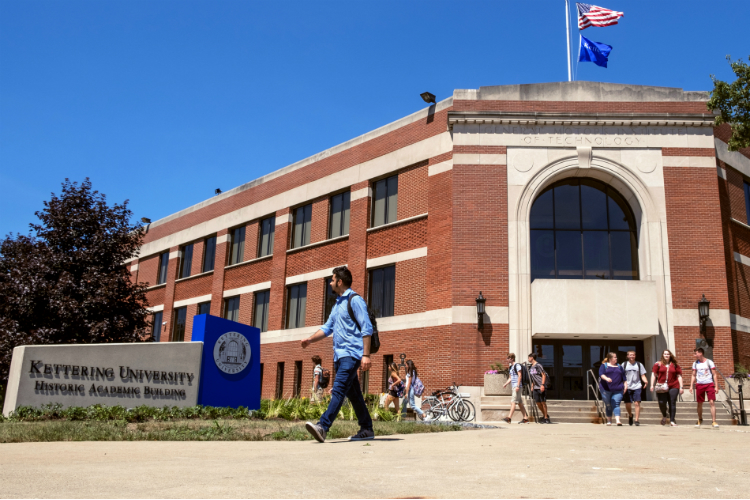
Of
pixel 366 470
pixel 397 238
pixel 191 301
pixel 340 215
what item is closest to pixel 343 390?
pixel 366 470

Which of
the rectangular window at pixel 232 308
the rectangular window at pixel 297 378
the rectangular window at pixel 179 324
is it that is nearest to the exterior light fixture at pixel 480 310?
the rectangular window at pixel 297 378

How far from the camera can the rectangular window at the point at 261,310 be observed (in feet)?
92.1

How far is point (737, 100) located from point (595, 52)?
960 cm

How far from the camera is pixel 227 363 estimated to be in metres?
14.2

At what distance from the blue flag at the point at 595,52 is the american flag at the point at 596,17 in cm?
87

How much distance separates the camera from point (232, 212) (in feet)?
101

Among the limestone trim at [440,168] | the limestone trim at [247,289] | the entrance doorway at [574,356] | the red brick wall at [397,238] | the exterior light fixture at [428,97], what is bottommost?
the entrance doorway at [574,356]

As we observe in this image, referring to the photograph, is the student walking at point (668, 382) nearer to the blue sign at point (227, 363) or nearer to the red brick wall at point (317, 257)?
the blue sign at point (227, 363)

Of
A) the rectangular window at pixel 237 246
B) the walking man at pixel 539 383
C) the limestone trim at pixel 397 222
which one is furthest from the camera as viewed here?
the rectangular window at pixel 237 246

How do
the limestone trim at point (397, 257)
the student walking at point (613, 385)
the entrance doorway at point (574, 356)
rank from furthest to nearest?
the limestone trim at point (397, 257) → the entrance doorway at point (574, 356) → the student walking at point (613, 385)

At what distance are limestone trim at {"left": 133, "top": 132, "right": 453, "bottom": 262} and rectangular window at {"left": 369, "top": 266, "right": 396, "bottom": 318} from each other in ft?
11.8

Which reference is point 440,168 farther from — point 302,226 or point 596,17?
point 302,226

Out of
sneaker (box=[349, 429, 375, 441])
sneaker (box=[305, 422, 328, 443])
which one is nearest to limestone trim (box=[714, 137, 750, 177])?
sneaker (box=[349, 429, 375, 441])

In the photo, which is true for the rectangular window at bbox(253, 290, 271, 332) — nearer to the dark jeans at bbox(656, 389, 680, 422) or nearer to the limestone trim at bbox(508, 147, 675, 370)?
the limestone trim at bbox(508, 147, 675, 370)
